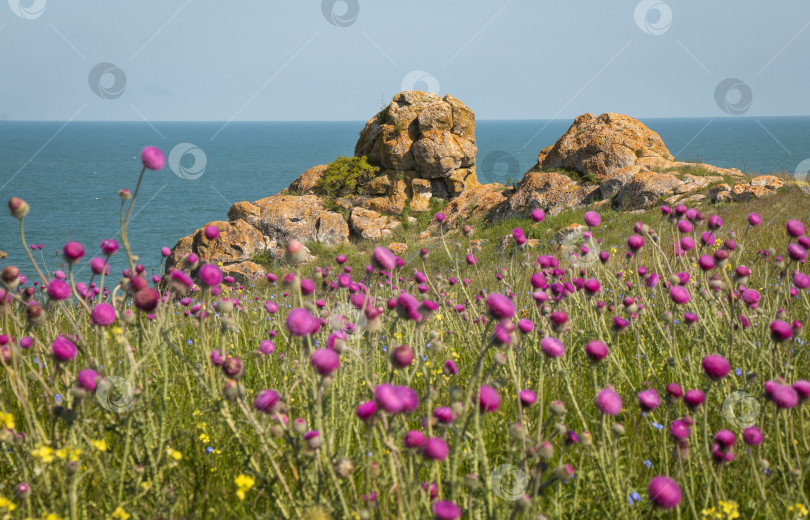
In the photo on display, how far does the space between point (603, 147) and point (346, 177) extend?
352 inches

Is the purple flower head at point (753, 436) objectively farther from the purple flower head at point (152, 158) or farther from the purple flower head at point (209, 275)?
the purple flower head at point (152, 158)

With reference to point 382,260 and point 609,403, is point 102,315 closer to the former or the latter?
point 382,260

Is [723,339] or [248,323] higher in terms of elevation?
[723,339]

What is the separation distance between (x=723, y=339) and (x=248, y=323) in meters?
3.73

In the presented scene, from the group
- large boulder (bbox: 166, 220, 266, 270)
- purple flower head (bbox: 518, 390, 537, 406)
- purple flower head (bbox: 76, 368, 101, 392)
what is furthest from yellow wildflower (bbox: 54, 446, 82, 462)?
large boulder (bbox: 166, 220, 266, 270)

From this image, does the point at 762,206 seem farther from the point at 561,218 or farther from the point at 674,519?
the point at 674,519

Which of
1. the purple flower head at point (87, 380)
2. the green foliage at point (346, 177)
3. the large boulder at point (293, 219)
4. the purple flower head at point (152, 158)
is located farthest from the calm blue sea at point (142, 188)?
the purple flower head at point (87, 380)

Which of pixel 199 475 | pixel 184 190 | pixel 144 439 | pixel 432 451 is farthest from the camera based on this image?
pixel 184 190

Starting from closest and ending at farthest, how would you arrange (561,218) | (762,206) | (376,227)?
(762,206) → (561,218) → (376,227)

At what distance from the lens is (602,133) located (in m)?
17.0

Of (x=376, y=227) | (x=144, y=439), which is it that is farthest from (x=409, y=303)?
(x=376, y=227)

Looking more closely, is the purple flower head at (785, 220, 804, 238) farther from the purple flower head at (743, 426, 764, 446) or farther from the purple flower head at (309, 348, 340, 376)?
the purple flower head at (309, 348, 340, 376)

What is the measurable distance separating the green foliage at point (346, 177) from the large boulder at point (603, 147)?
650 centimetres

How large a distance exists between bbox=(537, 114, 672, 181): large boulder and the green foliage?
6504 mm
